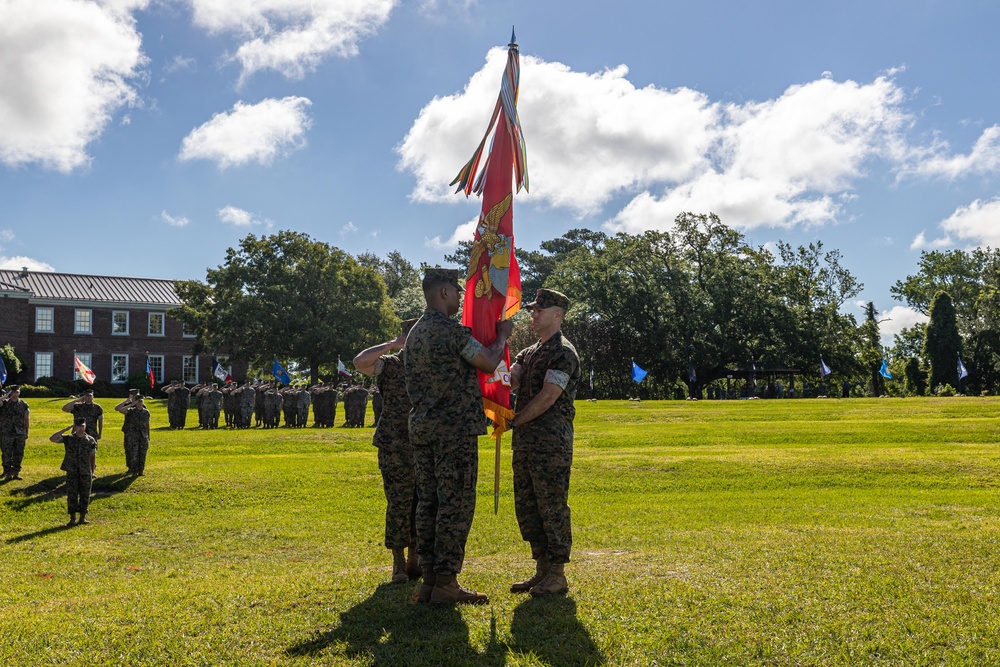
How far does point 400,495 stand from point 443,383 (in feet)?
4.47

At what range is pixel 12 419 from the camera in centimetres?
1784

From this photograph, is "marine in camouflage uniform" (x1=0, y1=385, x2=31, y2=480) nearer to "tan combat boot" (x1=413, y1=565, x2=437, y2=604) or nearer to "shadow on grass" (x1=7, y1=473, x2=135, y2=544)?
"shadow on grass" (x1=7, y1=473, x2=135, y2=544)

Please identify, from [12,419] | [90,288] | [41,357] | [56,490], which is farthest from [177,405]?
[90,288]

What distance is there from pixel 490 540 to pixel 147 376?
54.7 meters

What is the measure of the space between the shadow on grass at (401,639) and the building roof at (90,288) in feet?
198

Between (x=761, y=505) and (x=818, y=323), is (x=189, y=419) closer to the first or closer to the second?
(x=761, y=505)

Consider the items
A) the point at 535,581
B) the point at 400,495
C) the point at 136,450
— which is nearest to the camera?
the point at 535,581

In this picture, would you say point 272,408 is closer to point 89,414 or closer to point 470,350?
point 89,414

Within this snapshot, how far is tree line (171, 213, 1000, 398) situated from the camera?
55156 millimetres

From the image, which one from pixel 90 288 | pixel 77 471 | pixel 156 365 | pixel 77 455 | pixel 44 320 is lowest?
pixel 77 471

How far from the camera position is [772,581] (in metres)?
6.98

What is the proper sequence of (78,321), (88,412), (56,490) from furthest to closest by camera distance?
(78,321) → (88,412) → (56,490)

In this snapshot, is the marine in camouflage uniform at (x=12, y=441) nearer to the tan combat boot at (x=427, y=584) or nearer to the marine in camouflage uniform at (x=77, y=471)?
the marine in camouflage uniform at (x=77, y=471)

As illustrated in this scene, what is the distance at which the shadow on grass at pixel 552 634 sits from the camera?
5.26 metres
